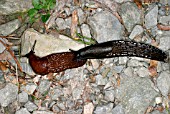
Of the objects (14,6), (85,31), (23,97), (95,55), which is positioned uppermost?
(14,6)

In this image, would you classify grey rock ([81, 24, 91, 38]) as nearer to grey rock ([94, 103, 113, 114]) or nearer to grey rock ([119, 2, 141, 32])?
grey rock ([119, 2, 141, 32])

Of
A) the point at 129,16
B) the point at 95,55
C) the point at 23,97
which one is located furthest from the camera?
the point at 129,16

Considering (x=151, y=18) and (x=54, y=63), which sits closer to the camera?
(x=54, y=63)

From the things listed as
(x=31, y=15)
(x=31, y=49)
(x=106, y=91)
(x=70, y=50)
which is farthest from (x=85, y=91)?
(x=31, y=15)

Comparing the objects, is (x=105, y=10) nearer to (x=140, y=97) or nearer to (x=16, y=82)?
(x=140, y=97)

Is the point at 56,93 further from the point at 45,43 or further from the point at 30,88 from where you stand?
the point at 45,43

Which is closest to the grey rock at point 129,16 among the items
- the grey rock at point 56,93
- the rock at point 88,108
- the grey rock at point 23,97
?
the rock at point 88,108

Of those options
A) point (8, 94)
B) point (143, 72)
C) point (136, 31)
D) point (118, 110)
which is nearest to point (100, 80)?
point (118, 110)

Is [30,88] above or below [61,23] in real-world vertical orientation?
below

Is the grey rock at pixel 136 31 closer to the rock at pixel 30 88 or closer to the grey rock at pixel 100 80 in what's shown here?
the grey rock at pixel 100 80
